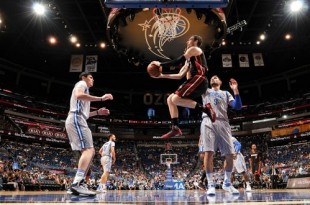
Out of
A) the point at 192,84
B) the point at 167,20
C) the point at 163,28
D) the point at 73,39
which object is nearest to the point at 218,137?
the point at 192,84

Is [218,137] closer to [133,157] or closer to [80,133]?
[80,133]

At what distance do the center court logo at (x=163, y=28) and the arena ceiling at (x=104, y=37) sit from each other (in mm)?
883

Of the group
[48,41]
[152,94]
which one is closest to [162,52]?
[48,41]

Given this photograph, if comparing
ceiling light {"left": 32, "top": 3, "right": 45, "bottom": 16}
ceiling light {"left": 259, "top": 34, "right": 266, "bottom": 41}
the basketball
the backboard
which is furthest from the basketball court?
ceiling light {"left": 259, "top": 34, "right": 266, "bottom": 41}

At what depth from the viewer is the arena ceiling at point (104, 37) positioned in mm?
20031

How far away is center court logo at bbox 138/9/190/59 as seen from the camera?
14.6 metres

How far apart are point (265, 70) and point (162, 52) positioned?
72.2ft

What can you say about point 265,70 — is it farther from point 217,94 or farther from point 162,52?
point 217,94

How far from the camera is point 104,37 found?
24.7 meters

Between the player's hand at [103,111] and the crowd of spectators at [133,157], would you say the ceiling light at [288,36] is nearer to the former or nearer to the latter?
the crowd of spectators at [133,157]

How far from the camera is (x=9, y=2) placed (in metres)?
19.4

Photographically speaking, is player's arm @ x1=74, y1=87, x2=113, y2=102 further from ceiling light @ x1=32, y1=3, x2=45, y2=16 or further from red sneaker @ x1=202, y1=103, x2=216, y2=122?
ceiling light @ x1=32, y1=3, x2=45, y2=16

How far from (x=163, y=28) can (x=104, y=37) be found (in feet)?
35.0

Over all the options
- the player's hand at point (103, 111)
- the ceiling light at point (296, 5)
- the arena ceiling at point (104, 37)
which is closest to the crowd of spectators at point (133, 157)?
the arena ceiling at point (104, 37)
